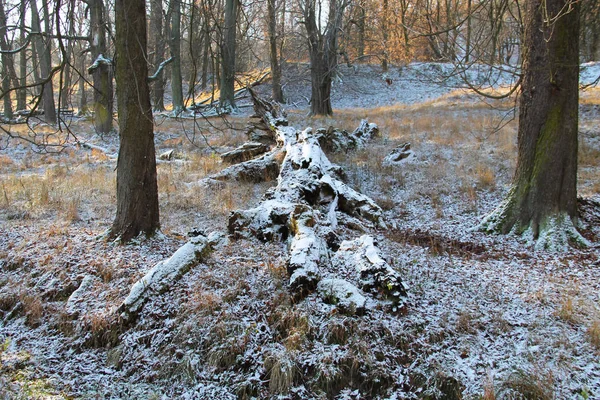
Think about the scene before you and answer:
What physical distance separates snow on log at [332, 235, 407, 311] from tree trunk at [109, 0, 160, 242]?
2.70 meters

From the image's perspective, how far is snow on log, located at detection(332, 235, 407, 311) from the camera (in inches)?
147

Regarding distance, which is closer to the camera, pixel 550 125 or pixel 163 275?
pixel 163 275

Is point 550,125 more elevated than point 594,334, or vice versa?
point 550,125

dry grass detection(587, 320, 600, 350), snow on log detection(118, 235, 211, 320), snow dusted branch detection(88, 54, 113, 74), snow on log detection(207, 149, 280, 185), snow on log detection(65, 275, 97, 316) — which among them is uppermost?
snow dusted branch detection(88, 54, 113, 74)

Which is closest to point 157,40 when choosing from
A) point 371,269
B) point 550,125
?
point 550,125

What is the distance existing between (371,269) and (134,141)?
342 cm

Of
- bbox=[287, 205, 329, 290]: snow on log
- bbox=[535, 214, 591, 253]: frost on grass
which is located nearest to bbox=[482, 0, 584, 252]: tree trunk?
bbox=[535, 214, 591, 253]: frost on grass

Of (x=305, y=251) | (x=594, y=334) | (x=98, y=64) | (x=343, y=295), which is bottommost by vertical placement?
(x=594, y=334)

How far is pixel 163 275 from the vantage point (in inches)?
162

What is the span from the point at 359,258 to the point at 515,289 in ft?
5.31

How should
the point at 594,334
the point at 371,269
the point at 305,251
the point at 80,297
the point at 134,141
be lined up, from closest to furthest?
the point at 594,334 → the point at 371,269 → the point at 80,297 → the point at 305,251 → the point at 134,141

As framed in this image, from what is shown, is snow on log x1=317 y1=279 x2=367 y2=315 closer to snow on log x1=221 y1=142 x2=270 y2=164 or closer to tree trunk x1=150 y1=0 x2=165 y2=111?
tree trunk x1=150 y1=0 x2=165 y2=111

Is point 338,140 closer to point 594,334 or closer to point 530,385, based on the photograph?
point 594,334

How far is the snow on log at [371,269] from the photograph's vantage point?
12.3 feet
